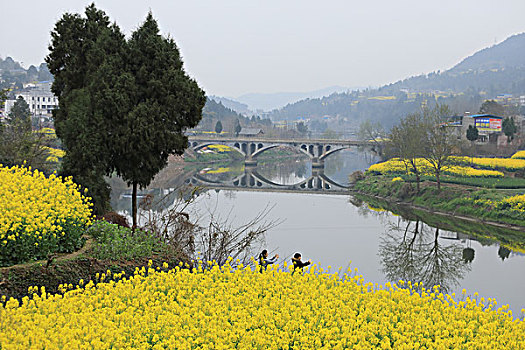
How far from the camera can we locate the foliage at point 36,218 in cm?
923

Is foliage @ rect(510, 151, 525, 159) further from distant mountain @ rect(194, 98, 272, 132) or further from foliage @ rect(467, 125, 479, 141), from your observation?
distant mountain @ rect(194, 98, 272, 132)

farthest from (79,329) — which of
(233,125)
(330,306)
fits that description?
(233,125)

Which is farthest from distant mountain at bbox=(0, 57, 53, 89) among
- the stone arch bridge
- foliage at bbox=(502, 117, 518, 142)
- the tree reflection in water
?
the tree reflection in water

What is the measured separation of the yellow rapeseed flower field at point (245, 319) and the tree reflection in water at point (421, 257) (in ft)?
35.2

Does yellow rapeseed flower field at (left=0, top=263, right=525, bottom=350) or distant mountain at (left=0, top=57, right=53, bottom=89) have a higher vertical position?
distant mountain at (left=0, top=57, right=53, bottom=89)

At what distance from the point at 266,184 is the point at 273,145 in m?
18.2

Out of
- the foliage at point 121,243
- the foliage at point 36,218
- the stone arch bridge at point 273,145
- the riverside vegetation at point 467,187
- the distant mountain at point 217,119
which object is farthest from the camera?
the distant mountain at point 217,119

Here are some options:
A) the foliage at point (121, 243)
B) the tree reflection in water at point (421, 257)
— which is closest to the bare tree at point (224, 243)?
the foliage at point (121, 243)

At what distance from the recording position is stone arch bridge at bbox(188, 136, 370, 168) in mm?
66250

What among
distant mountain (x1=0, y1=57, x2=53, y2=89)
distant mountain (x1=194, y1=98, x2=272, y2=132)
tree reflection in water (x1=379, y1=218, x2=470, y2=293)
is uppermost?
distant mountain (x1=0, y1=57, x2=53, y2=89)

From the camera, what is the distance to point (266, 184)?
51312 mm

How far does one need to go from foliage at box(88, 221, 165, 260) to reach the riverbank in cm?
2296

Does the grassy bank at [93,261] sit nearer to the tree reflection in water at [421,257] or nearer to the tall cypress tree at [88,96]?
the tall cypress tree at [88,96]

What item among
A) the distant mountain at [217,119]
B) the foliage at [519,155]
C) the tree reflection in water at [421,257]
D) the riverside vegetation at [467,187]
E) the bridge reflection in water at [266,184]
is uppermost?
the distant mountain at [217,119]
